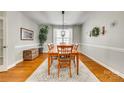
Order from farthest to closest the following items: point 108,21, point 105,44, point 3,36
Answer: point 105,44 → point 108,21 → point 3,36

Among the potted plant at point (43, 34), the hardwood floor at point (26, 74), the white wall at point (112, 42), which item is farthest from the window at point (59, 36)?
the hardwood floor at point (26, 74)

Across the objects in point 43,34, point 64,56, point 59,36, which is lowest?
point 64,56

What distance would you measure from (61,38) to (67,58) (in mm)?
7044

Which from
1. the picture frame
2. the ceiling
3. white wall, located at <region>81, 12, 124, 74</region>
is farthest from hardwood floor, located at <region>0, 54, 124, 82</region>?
the ceiling

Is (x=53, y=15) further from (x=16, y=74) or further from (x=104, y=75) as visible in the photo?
(x=104, y=75)

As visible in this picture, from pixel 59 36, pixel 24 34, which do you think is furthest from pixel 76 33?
pixel 24 34

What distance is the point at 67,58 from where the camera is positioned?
11.8 feet

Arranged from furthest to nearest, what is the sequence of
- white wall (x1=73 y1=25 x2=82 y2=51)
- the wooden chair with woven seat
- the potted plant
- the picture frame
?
white wall (x1=73 y1=25 x2=82 y2=51) < the potted plant < the picture frame < the wooden chair with woven seat

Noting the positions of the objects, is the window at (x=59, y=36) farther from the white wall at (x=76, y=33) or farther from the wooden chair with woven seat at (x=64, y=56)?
the wooden chair with woven seat at (x=64, y=56)

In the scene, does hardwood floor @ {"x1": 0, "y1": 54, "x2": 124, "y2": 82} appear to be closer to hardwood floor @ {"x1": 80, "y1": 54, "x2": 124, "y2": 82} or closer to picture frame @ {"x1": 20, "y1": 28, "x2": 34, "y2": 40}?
hardwood floor @ {"x1": 80, "y1": 54, "x2": 124, "y2": 82}
